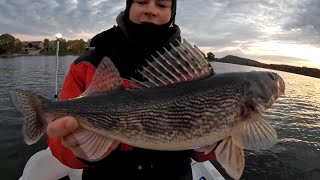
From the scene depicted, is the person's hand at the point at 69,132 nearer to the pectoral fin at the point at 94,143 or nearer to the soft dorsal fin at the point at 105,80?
the pectoral fin at the point at 94,143

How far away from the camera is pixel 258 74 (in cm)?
273

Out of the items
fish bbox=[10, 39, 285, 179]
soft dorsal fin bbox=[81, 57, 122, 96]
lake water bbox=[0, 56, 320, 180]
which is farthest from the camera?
lake water bbox=[0, 56, 320, 180]

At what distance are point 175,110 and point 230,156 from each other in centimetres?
62

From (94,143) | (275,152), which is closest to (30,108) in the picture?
(94,143)

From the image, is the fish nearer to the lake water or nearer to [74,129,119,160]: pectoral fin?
[74,129,119,160]: pectoral fin

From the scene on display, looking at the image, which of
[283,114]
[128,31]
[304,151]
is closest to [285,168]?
[304,151]

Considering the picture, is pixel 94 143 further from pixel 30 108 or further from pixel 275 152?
pixel 275 152

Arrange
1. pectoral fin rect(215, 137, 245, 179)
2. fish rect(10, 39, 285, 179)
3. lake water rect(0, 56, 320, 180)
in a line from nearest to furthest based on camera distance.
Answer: fish rect(10, 39, 285, 179) → pectoral fin rect(215, 137, 245, 179) → lake water rect(0, 56, 320, 180)

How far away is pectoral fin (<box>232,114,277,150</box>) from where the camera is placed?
101 inches

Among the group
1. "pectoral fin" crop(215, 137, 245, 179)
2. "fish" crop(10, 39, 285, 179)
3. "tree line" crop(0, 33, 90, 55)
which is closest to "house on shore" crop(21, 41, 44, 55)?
"tree line" crop(0, 33, 90, 55)

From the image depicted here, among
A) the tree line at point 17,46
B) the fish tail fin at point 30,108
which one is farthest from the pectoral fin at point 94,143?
the tree line at point 17,46

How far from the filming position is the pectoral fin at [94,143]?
8.61ft

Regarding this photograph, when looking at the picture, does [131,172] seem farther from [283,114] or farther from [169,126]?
[283,114]

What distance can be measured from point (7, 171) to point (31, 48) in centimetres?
13930
